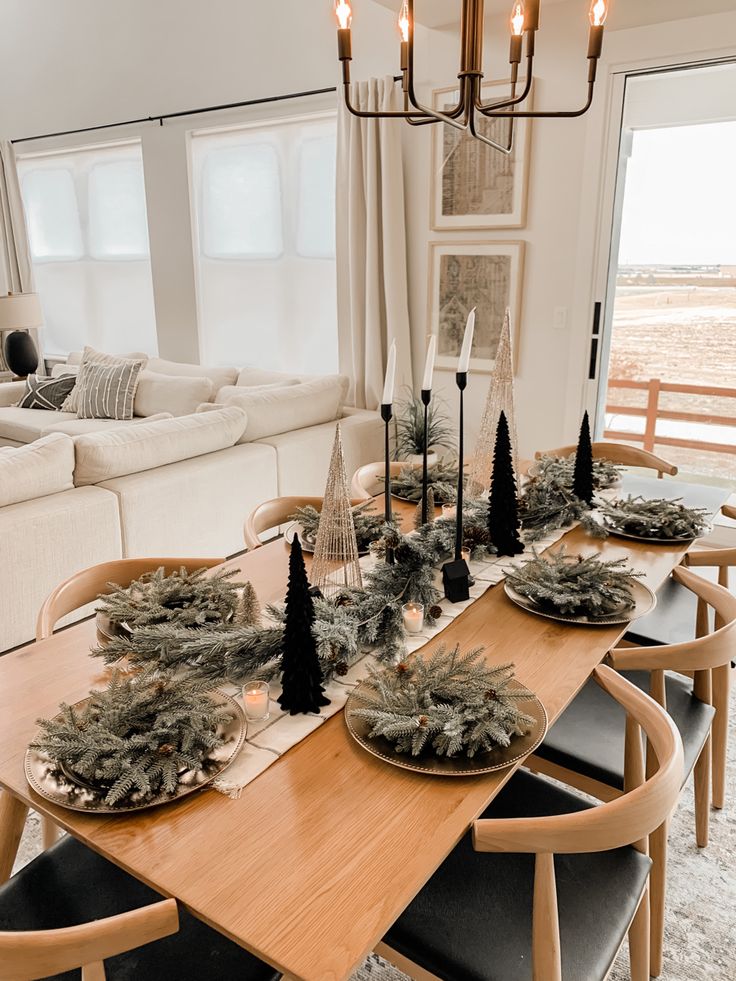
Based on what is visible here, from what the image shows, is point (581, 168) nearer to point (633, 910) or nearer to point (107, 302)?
point (633, 910)

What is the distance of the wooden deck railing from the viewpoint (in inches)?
194

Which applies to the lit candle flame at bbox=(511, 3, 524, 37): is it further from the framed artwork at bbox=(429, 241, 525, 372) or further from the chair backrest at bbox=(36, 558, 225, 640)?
the framed artwork at bbox=(429, 241, 525, 372)

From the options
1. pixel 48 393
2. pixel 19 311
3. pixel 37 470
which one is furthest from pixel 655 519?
pixel 19 311

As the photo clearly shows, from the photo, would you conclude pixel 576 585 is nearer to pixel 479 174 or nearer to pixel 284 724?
pixel 284 724

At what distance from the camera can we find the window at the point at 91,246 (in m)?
6.05

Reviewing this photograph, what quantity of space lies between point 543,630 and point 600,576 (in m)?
0.20

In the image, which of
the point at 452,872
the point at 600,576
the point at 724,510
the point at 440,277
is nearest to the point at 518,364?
the point at 440,277

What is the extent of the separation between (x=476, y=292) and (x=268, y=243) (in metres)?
1.82

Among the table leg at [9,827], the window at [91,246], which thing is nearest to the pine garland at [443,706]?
the table leg at [9,827]

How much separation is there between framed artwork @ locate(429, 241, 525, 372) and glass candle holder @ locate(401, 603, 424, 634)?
3.01m

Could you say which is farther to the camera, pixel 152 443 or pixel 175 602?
pixel 152 443

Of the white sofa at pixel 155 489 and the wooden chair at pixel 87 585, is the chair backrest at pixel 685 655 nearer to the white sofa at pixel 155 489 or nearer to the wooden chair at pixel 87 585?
the wooden chair at pixel 87 585

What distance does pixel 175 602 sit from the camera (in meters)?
1.52

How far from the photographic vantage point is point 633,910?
1.19 meters
